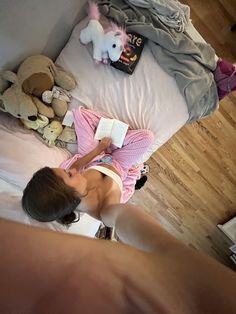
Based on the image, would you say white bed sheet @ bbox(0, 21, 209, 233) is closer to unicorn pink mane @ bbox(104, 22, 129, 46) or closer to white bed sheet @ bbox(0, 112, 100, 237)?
white bed sheet @ bbox(0, 112, 100, 237)

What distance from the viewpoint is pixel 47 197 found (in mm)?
1274

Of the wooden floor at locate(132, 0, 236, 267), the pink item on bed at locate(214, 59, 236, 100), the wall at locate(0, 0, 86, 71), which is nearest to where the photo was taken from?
the wall at locate(0, 0, 86, 71)

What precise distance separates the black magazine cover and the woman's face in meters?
0.54

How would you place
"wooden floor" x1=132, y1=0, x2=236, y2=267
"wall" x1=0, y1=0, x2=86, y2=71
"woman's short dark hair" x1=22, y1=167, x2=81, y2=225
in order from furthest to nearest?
"wooden floor" x1=132, y1=0, x2=236, y2=267, "wall" x1=0, y1=0, x2=86, y2=71, "woman's short dark hair" x1=22, y1=167, x2=81, y2=225

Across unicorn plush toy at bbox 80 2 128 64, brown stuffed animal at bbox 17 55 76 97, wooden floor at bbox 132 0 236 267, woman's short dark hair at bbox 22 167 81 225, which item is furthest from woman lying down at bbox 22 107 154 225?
wooden floor at bbox 132 0 236 267

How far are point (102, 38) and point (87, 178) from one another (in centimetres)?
62

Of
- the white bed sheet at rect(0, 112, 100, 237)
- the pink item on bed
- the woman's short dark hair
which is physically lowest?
the white bed sheet at rect(0, 112, 100, 237)

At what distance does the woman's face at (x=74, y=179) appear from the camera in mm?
1346

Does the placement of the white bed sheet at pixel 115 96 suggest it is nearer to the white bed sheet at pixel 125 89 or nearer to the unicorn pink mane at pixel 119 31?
the white bed sheet at pixel 125 89

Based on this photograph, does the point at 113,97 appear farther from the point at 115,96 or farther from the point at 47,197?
the point at 47,197

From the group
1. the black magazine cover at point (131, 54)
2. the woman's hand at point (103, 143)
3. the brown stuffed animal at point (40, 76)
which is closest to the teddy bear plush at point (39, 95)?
the brown stuffed animal at point (40, 76)

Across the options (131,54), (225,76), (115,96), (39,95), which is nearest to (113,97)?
(115,96)

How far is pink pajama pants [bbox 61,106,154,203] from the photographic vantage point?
1.64 m

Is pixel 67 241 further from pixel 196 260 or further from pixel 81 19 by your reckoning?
pixel 81 19
